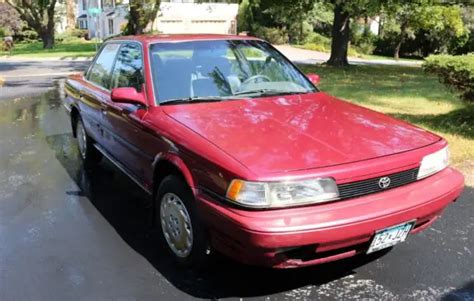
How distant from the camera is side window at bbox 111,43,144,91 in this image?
4525 mm

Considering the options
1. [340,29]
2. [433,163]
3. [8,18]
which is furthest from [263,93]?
[8,18]

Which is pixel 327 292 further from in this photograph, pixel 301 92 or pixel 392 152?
pixel 301 92

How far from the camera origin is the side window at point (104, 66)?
544 cm

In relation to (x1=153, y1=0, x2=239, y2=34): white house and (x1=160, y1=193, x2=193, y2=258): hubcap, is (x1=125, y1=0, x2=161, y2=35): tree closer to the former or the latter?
(x1=153, y1=0, x2=239, y2=34): white house

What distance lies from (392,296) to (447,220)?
1552 mm

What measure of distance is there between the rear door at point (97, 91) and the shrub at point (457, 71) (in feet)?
15.4

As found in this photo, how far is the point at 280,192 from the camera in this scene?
117 inches

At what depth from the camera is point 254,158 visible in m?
3.11

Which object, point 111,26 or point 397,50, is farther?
point 111,26

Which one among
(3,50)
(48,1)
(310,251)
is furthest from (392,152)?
(48,1)

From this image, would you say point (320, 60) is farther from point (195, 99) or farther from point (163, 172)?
point (163, 172)

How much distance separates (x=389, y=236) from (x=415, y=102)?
308 inches

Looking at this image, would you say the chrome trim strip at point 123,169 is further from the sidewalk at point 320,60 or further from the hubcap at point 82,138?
the sidewalk at point 320,60

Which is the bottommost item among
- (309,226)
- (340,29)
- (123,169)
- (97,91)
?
(123,169)
